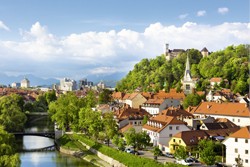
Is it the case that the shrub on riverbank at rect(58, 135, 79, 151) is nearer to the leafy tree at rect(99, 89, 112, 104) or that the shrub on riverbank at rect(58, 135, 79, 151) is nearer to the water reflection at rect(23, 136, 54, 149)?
the water reflection at rect(23, 136, 54, 149)

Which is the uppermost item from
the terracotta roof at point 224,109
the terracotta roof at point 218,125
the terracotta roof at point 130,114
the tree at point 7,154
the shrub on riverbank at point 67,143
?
the terracotta roof at point 224,109

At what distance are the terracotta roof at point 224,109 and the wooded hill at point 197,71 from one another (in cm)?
2138

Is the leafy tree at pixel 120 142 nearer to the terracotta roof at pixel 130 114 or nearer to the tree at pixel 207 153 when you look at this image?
the tree at pixel 207 153

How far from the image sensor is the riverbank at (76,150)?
42409 mm

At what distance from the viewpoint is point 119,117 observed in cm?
5403

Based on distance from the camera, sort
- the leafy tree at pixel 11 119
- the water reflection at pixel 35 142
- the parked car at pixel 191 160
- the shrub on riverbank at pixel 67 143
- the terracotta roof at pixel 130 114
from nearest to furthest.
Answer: the parked car at pixel 191 160 → the shrub on riverbank at pixel 67 143 → the water reflection at pixel 35 142 → the terracotta roof at pixel 130 114 → the leafy tree at pixel 11 119

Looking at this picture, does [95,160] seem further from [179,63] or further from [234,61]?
[179,63]

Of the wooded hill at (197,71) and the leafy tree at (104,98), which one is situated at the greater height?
the wooded hill at (197,71)

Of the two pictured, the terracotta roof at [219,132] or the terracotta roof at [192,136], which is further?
the terracotta roof at [219,132]

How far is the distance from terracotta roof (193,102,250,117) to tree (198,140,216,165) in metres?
15.8

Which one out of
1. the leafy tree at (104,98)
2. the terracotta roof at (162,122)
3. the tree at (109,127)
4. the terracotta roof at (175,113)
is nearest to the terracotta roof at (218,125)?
the terracotta roof at (162,122)

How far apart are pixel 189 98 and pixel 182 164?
114 feet

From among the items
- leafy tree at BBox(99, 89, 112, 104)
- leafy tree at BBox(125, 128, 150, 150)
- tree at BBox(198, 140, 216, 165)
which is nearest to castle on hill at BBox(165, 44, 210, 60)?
leafy tree at BBox(99, 89, 112, 104)

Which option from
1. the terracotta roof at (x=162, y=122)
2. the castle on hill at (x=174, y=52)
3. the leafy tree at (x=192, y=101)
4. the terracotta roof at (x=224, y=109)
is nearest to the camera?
the terracotta roof at (x=162, y=122)
